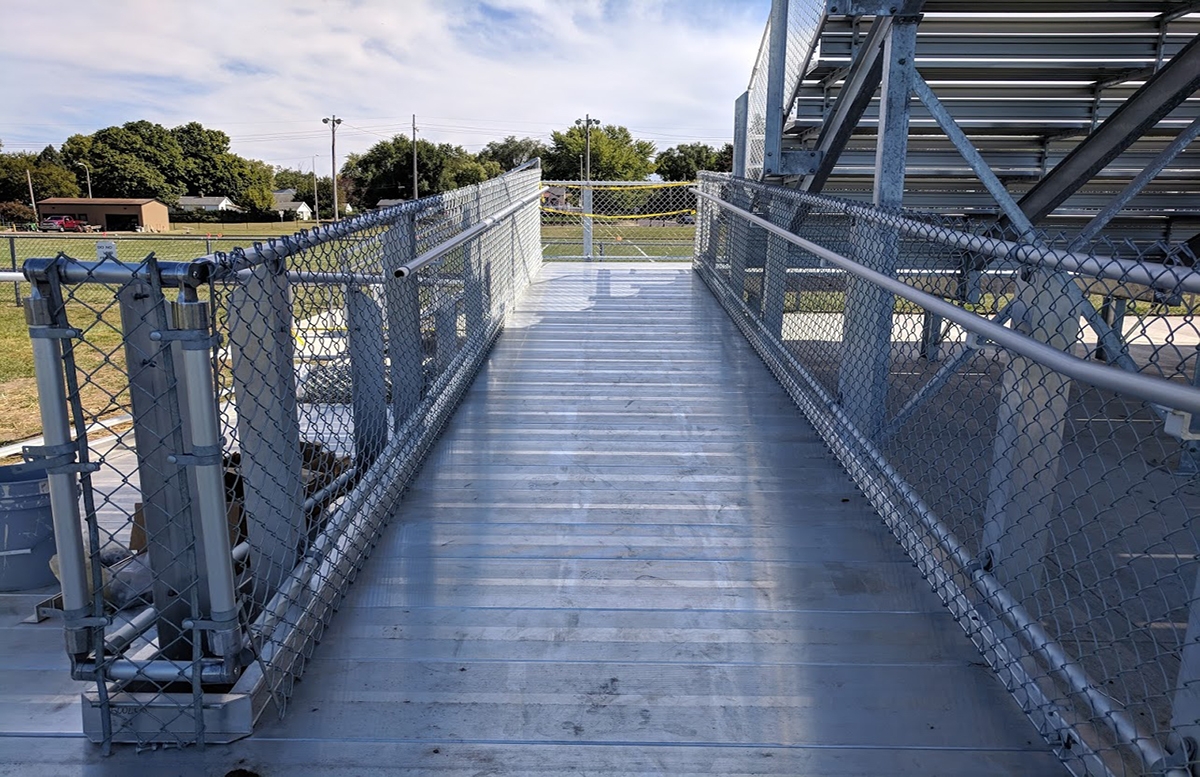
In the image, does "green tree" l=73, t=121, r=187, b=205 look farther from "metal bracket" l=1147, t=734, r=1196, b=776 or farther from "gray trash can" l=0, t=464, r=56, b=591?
"metal bracket" l=1147, t=734, r=1196, b=776

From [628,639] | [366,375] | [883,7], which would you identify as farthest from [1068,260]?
[883,7]

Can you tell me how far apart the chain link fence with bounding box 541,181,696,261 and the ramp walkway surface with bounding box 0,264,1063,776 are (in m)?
7.75

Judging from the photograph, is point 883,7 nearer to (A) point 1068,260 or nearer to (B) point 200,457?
(A) point 1068,260

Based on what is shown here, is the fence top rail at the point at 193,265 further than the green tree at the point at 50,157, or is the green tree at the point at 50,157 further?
the green tree at the point at 50,157

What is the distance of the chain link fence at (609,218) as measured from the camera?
39.1 feet

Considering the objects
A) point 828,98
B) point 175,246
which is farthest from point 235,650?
point 175,246

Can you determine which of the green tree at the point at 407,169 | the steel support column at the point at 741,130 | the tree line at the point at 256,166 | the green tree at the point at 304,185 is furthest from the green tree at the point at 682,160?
the steel support column at the point at 741,130

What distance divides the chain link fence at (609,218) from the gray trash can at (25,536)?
828cm

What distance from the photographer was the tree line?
70.2 metres

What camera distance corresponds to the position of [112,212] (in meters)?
71.6

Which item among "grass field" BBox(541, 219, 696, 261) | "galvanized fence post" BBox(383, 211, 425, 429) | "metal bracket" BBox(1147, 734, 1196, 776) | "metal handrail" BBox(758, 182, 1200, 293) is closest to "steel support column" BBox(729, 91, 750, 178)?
"grass field" BBox(541, 219, 696, 261)

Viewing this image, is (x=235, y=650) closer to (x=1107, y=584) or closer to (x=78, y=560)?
(x=78, y=560)

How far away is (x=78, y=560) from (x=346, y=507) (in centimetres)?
108

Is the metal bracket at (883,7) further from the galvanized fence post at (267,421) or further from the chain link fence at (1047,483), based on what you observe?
the galvanized fence post at (267,421)
